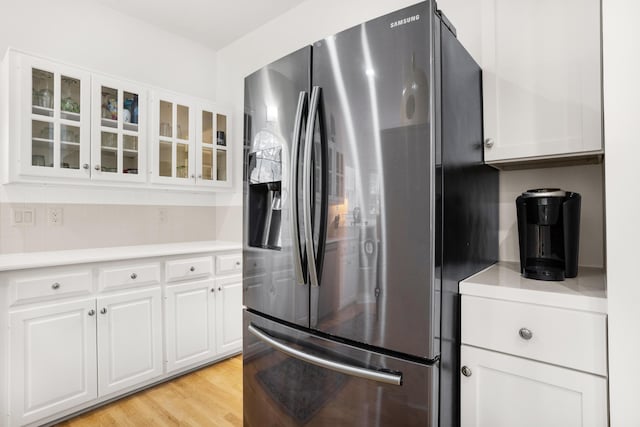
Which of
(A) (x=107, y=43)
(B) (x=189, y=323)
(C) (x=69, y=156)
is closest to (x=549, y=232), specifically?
(B) (x=189, y=323)

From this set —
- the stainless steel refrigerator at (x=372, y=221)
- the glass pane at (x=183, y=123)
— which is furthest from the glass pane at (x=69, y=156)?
the stainless steel refrigerator at (x=372, y=221)

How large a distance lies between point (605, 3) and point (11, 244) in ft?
10.3

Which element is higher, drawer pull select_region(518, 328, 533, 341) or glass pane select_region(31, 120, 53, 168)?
glass pane select_region(31, 120, 53, 168)

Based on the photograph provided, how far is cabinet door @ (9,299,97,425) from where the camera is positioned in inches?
71.2

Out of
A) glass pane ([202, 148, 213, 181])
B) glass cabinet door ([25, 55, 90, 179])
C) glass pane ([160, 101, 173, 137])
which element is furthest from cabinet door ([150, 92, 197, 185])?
glass cabinet door ([25, 55, 90, 179])

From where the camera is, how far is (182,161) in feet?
9.31

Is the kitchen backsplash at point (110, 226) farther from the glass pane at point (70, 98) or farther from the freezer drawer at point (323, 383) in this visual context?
the freezer drawer at point (323, 383)

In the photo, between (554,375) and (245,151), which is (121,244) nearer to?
(245,151)

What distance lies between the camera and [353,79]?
48.4 inches

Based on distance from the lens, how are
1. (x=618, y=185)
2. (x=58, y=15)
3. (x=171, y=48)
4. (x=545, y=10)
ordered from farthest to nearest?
(x=171, y=48) → (x=58, y=15) → (x=545, y=10) → (x=618, y=185)

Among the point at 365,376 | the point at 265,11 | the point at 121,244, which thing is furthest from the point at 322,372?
the point at 265,11

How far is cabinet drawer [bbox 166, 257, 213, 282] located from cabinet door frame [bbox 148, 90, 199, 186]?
0.66 meters

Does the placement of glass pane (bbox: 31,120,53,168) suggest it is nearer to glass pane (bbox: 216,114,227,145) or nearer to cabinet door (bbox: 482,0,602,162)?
glass pane (bbox: 216,114,227,145)

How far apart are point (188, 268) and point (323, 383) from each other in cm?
157
